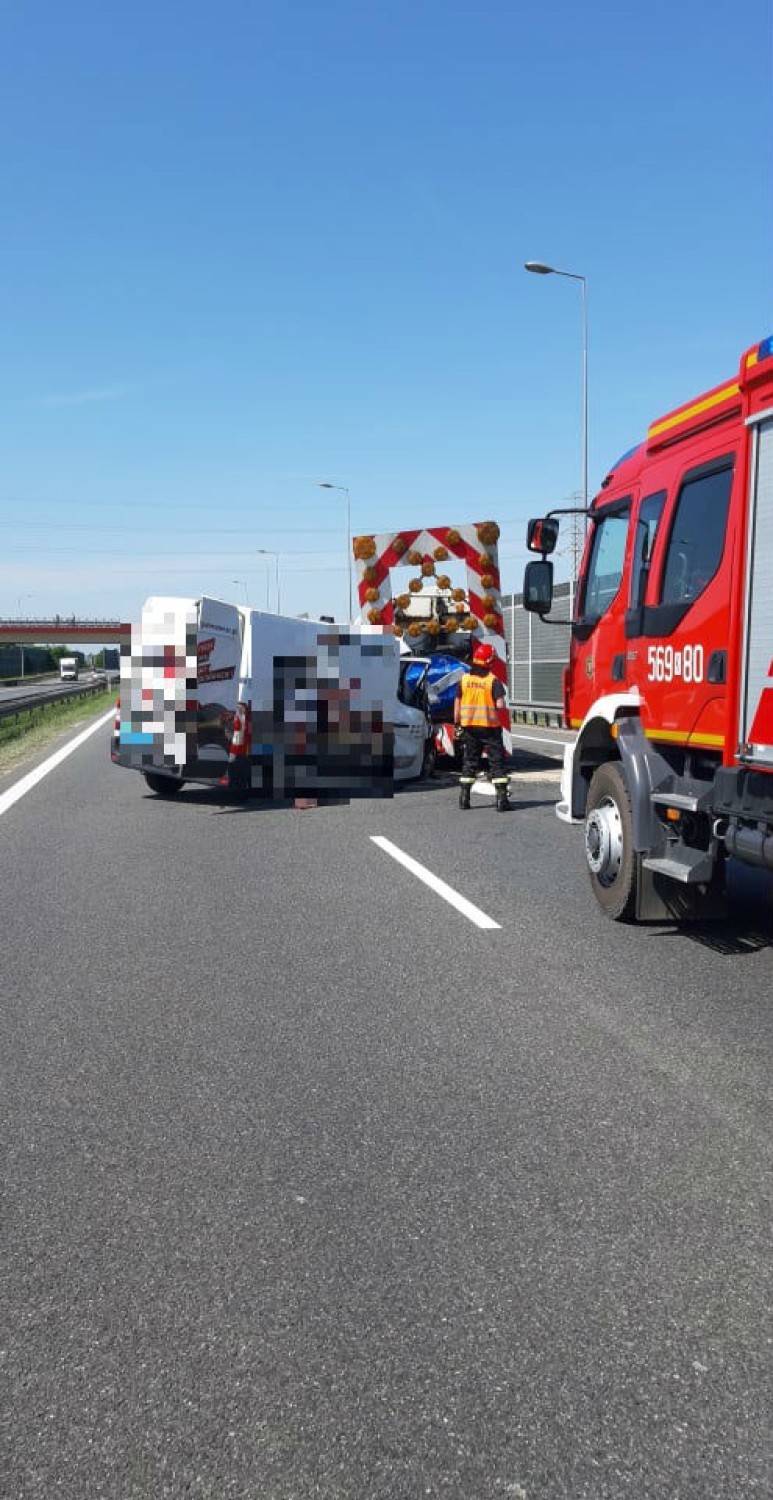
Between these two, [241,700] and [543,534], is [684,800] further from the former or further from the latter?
[241,700]

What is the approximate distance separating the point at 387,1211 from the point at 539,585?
523 cm

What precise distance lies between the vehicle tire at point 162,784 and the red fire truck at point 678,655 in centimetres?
764

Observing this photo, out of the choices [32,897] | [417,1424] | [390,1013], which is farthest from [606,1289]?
[32,897]

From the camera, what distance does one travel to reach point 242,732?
13195mm

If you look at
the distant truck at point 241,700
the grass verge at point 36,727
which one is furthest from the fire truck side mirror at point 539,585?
the grass verge at point 36,727

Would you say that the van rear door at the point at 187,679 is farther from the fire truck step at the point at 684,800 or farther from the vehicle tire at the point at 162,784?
the fire truck step at the point at 684,800

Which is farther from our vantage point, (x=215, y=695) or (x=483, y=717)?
(x=215, y=695)

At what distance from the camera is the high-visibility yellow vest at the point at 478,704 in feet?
40.9

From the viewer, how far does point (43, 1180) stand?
368 cm

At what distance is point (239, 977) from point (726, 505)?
3.21 m

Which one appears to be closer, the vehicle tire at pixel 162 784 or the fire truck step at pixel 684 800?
the fire truck step at pixel 684 800

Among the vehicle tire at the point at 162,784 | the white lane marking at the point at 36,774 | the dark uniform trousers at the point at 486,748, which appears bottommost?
→ the white lane marking at the point at 36,774

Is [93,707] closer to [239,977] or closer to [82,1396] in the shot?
[239,977]

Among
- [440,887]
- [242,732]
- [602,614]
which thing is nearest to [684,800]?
[602,614]
